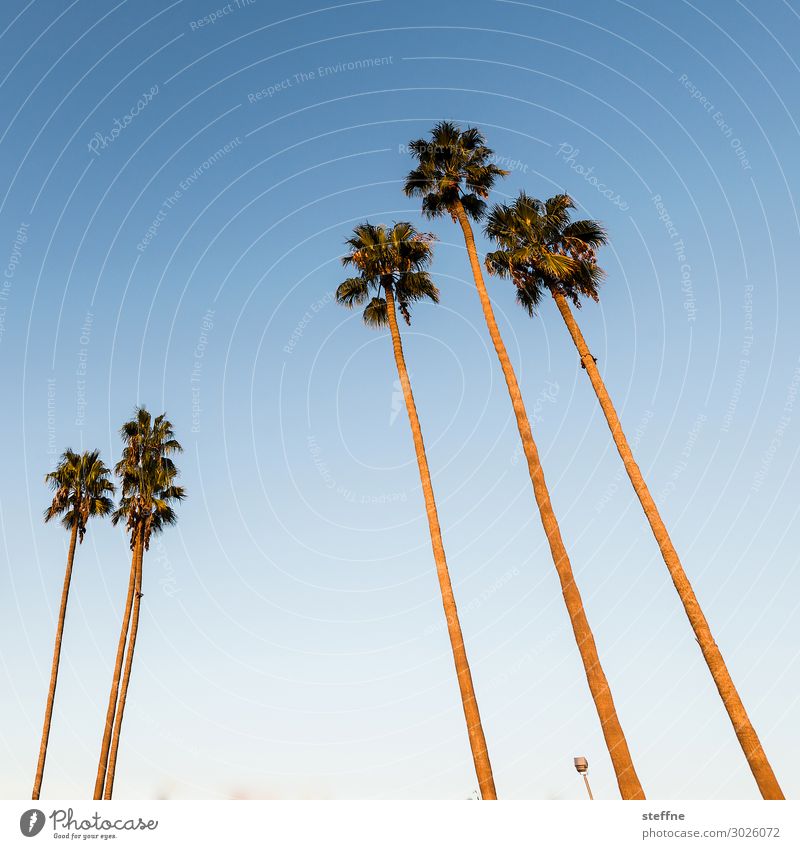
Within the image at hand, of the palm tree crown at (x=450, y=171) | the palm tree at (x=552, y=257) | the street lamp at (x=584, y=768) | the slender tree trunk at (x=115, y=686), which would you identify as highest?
the palm tree crown at (x=450, y=171)

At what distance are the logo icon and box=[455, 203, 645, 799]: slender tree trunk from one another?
39.2ft

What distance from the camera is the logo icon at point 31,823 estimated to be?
873cm

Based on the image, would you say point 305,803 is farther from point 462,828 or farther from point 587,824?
point 587,824

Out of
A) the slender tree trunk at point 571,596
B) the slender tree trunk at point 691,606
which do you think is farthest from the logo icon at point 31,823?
the slender tree trunk at point 691,606

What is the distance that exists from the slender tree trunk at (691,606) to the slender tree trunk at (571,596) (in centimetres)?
241

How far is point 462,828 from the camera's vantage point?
9.00 m

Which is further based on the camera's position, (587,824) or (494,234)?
(494,234)

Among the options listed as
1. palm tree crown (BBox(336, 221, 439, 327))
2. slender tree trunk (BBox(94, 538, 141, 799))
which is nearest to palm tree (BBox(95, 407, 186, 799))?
slender tree trunk (BBox(94, 538, 141, 799))

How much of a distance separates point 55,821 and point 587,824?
7.09m

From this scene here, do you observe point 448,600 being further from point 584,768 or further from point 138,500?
point 138,500

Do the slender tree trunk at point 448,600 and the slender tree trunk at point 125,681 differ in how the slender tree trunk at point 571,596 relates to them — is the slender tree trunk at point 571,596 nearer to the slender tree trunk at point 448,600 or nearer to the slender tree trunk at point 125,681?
the slender tree trunk at point 448,600

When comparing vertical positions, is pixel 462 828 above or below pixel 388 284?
below

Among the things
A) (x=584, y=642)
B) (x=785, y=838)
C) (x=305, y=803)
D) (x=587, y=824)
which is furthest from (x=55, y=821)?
(x=584, y=642)

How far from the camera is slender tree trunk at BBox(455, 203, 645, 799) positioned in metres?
15.5
